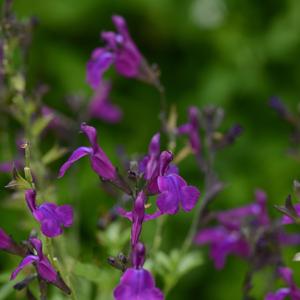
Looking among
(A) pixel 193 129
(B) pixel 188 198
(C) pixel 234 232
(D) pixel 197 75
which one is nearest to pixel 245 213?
(C) pixel 234 232

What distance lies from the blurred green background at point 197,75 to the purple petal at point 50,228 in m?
1.47

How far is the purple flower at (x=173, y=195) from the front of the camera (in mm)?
703

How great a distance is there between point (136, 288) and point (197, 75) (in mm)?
1854

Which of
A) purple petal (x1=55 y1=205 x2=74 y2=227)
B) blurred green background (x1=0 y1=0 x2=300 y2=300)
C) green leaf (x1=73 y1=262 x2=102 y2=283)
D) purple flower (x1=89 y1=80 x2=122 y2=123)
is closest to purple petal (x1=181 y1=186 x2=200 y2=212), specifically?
purple petal (x1=55 y1=205 x2=74 y2=227)

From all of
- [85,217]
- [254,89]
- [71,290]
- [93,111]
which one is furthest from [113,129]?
[71,290]

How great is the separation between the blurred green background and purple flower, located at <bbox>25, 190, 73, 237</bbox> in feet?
4.70

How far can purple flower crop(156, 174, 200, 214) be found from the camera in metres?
0.70

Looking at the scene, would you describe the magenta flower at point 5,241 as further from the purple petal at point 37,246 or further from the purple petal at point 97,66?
the purple petal at point 97,66

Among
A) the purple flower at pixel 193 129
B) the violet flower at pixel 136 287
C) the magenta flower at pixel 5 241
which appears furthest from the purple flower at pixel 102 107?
the violet flower at pixel 136 287

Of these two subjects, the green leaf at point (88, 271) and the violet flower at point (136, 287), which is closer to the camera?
the violet flower at point (136, 287)

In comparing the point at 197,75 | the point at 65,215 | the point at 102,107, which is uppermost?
the point at 65,215

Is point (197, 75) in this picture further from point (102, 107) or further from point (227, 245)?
point (227, 245)

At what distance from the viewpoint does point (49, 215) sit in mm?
713

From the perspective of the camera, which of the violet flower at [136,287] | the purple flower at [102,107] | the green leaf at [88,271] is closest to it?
the violet flower at [136,287]
